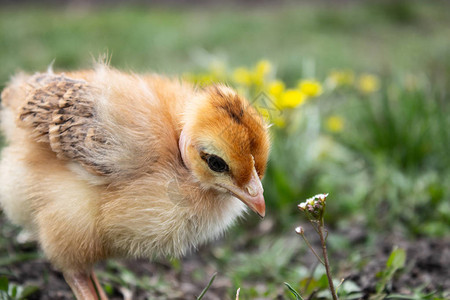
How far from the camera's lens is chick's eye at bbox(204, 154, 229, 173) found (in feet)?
6.51

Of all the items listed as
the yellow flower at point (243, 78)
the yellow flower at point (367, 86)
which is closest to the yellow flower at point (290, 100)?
the yellow flower at point (243, 78)

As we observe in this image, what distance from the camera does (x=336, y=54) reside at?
26.4 ft

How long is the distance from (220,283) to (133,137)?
1.40 metres

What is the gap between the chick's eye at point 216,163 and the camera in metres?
1.99

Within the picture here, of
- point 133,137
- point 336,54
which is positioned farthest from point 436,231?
point 336,54

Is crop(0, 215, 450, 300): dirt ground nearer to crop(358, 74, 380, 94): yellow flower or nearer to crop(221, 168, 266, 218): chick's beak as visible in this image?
crop(221, 168, 266, 218): chick's beak

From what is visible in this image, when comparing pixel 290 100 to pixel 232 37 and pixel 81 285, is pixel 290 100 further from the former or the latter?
pixel 232 37

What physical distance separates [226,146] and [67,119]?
0.76 metres

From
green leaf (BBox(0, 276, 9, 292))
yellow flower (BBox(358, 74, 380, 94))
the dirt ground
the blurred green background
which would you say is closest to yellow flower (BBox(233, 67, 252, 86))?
the blurred green background

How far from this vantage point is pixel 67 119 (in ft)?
7.00

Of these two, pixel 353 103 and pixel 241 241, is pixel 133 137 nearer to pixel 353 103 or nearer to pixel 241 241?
pixel 241 241

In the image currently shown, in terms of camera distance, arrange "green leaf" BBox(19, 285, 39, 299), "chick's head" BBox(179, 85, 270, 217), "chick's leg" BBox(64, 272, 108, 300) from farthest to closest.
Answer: "green leaf" BBox(19, 285, 39, 299) → "chick's leg" BBox(64, 272, 108, 300) → "chick's head" BBox(179, 85, 270, 217)

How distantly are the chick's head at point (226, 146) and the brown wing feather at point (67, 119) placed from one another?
0.40 meters

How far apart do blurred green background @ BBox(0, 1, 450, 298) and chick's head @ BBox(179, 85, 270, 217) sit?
0.81 meters
